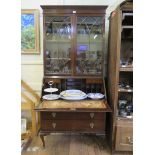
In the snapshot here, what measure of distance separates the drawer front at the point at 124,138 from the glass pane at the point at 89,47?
2.80 feet

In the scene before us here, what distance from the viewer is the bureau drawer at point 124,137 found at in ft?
7.59

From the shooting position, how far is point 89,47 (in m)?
2.78

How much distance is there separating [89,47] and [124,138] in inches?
51.4

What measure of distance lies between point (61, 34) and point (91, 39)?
43 cm

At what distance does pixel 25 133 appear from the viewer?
2836 mm

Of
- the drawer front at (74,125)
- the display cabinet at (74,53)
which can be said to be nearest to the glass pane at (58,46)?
the display cabinet at (74,53)

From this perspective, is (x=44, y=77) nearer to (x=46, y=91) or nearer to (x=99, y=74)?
(x=46, y=91)

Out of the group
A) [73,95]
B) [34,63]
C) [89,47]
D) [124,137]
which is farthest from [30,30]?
[124,137]

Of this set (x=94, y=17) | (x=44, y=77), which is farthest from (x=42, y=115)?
(x=94, y=17)

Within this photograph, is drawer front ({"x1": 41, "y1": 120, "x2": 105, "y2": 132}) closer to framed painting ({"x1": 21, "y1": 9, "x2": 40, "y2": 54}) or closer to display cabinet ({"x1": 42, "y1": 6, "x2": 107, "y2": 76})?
display cabinet ({"x1": 42, "y1": 6, "x2": 107, "y2": 76})

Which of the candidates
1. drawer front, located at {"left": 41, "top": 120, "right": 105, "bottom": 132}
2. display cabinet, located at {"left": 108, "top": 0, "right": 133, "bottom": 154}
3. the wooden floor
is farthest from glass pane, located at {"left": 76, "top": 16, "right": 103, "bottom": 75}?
the wooden floor

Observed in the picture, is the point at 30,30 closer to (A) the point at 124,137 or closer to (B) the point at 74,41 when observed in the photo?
(B) the point at 74,41
